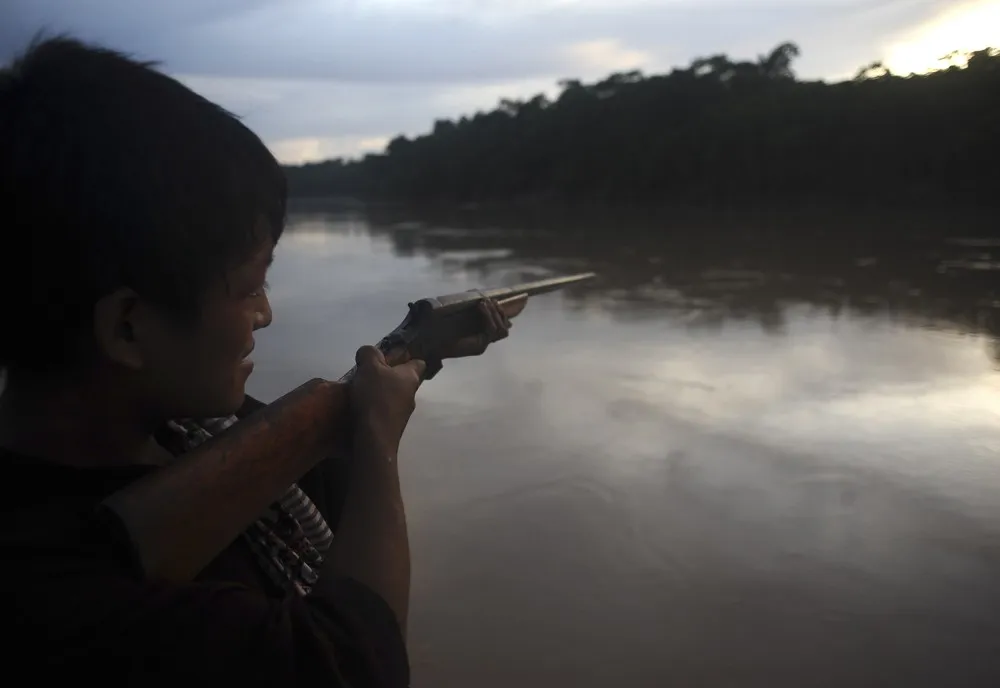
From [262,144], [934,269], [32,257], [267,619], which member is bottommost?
[934,269]

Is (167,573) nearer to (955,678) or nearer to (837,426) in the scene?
(955,678)

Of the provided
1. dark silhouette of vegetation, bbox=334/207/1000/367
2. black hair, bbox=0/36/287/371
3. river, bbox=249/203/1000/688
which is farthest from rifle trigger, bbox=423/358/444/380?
dark silhouette of vegetation, bbox=334/207/1000/367

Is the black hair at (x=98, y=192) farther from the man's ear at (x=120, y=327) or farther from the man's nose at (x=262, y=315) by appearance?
the man's nose at (x=262, y=315)

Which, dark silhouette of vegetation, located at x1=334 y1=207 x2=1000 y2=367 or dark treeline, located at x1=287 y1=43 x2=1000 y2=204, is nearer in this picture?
→ dark silhouette of vegetation, located at x1=334 y1=207 x2=1000 y2=367

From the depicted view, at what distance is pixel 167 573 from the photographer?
972mm

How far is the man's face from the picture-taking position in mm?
1080

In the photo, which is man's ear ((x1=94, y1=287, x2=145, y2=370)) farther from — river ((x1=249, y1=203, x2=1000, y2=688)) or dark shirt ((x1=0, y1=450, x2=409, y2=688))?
river ((x1=249, y1=203, x2=1000, y2=688))

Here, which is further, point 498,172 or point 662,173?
point 498,172

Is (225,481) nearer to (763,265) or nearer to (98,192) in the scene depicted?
(98,192)

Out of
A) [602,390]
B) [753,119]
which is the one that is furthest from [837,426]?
[753,119]

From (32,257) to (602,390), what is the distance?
512 cm

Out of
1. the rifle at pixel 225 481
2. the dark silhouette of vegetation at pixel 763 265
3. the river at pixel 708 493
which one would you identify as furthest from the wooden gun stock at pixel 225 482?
the dark silhouette of vegetation at pixel 763 265

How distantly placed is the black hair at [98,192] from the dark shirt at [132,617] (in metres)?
0.20

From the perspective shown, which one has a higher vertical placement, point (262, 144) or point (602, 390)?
point (262, 144)
